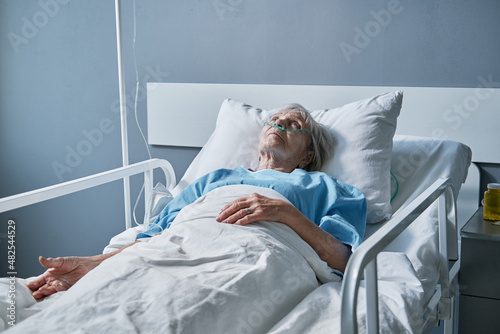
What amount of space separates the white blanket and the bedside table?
530 mm

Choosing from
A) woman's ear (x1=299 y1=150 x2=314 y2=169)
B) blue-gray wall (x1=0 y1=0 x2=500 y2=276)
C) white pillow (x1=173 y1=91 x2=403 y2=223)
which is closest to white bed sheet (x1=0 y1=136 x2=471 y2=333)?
white pillow (x1=173 y1=91 x2=403 y2=223)

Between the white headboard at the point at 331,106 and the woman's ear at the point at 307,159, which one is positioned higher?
the white headboard at the point at 331,106

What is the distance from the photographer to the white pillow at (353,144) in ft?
6.45

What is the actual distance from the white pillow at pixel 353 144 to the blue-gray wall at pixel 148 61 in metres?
0.31

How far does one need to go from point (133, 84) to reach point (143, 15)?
0.34 m

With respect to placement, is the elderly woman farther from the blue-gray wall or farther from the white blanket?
the blue-gray wall

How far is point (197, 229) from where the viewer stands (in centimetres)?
152

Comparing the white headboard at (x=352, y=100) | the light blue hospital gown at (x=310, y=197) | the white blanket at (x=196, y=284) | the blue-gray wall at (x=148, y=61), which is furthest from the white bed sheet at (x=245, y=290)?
the blue-gray wall at (x=148, y=61)

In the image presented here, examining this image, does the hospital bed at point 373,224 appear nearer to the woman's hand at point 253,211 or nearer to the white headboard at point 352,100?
the white headboard at point 352,100

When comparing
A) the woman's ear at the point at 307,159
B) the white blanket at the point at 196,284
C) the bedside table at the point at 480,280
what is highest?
the woman's ear at the point at 307,159

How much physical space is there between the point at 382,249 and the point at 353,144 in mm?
1005

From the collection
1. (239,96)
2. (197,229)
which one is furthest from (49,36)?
(197,229)

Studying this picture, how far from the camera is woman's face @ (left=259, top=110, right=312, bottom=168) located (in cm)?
200

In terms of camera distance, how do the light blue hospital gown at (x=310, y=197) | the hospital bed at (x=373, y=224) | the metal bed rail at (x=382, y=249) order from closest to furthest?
the metal bed rail at (x=382, y=249) < the hospital bed at (x=373, y=224) < the light blue hospital gown at (x=310, y=197)
